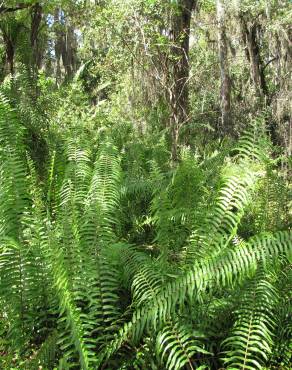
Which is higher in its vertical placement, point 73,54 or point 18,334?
point 73,54

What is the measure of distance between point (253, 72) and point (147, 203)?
36.6 feet

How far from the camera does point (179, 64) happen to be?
25.0ft

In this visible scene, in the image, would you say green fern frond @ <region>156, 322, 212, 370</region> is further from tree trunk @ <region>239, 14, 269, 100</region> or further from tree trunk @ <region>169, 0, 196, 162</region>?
tree trunk @ <region>239, 14, 269, 100</region>

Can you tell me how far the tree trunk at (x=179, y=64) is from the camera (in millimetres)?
7414

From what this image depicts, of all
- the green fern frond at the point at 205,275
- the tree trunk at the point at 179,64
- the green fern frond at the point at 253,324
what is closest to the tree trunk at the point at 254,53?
the tree trunk at the point at 179,64

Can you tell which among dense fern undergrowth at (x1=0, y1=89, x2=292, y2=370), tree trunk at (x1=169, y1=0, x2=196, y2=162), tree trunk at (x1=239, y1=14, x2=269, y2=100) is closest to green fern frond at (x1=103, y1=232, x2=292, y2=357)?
dense fern undergrowth at (x1=0, y1=89, x2=292, y2=370)

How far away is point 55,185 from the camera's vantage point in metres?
4.52

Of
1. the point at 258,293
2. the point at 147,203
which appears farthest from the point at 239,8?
the point at 258,293

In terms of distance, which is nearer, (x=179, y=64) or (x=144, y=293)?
(x=144, y=293)

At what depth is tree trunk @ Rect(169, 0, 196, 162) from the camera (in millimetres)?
7414

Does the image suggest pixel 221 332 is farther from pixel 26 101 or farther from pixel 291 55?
pixel 291 55

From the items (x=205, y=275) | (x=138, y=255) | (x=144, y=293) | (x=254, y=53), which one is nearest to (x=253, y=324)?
(x=205, y=275)

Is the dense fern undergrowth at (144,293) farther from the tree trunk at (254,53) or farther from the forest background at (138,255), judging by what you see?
the tree trunk at (254,53)

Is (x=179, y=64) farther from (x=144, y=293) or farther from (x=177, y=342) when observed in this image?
(x=177, y=342)
